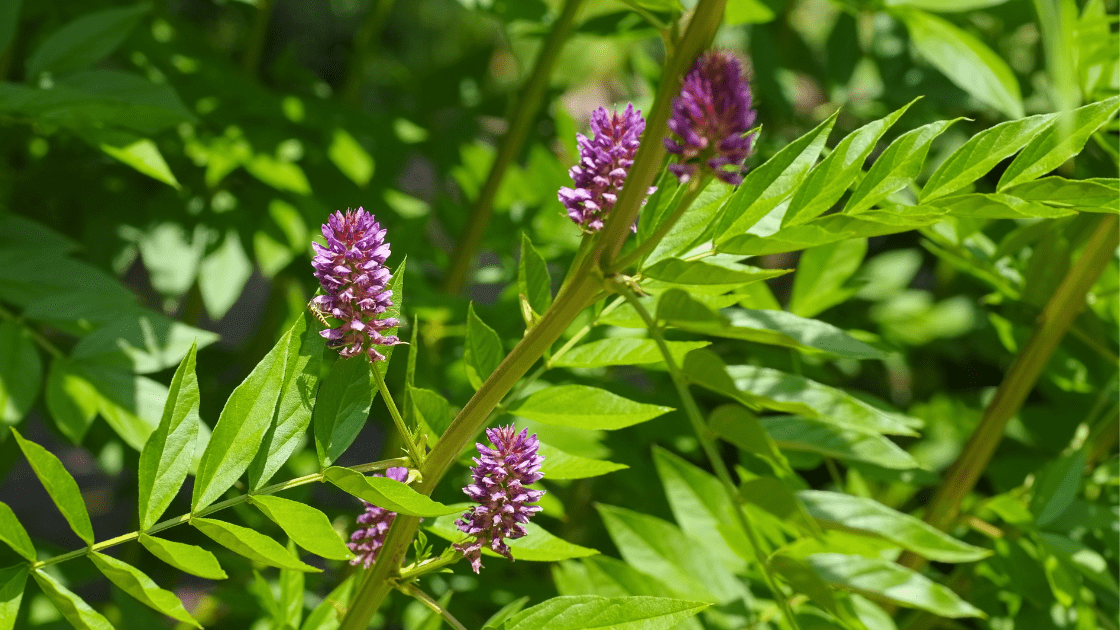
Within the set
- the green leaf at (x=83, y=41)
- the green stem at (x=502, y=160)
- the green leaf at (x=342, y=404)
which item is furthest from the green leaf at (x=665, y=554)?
the green leaf at (x=83, y=41)

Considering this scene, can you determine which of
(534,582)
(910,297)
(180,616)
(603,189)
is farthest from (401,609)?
(910,297)

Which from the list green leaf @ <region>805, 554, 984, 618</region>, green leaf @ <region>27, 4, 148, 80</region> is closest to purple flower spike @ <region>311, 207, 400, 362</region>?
green leaf @ <region>805, 554, 984, 618</region>

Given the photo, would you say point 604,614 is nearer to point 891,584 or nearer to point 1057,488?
point 891,584

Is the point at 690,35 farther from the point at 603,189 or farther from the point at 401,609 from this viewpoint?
the point at 401,609

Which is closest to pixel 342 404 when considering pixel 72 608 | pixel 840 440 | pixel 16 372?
pixel 72 608

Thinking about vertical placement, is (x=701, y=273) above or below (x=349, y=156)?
below

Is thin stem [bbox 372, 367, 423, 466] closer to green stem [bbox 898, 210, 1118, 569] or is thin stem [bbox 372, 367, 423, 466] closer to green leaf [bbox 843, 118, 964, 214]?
green leaf [bbox 843, 118, 964, 214]
